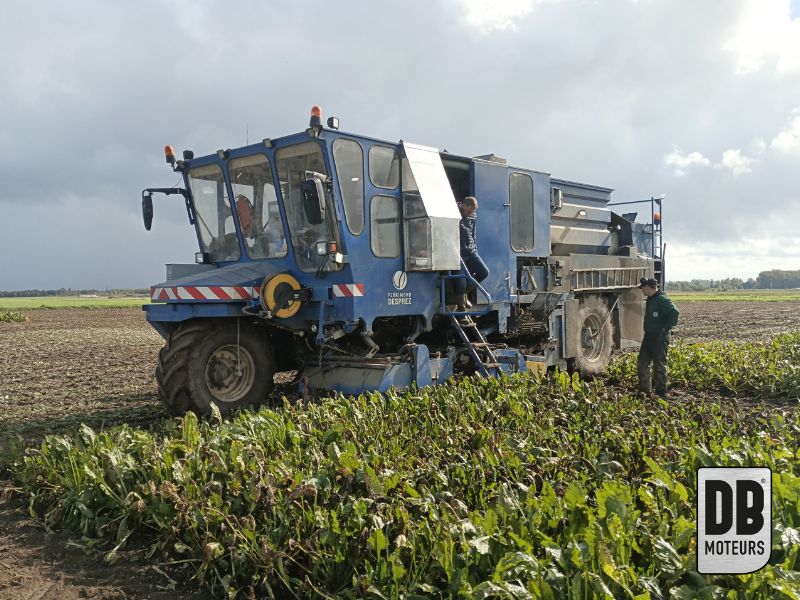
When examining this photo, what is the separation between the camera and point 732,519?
6.38 feet

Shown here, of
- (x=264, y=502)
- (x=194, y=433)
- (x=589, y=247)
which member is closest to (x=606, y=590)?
(x=264, y=502)

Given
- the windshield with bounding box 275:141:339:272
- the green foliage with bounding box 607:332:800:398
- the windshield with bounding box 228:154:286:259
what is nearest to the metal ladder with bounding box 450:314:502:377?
the windshield with bounding box 275:141:339:272

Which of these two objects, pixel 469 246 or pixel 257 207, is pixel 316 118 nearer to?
→ pixel 257 207

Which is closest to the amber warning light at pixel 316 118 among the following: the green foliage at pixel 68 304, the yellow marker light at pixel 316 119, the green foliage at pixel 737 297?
the yellow marker light at pixel 316 119

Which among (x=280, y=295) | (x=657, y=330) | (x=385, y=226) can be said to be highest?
(x=385, y=226)

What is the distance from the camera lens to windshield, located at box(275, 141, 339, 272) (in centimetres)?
699

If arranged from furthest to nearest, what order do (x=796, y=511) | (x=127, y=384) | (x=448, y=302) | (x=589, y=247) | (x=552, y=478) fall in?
(x=589, y=247) < (x=127, y=384) < (x=448, y=302) < (x=552, y=478) < (x=796, y=511)

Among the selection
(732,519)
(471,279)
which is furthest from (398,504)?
(471,279)

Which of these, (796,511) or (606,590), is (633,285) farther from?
(606,590)

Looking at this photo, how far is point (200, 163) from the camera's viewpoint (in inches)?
318

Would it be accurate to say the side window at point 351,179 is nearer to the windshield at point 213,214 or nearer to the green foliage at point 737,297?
the windshield at point 213,214

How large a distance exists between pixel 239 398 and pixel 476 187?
4181mm

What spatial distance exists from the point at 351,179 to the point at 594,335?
563 centimetres

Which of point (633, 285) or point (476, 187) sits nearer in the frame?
point (476, 187)
